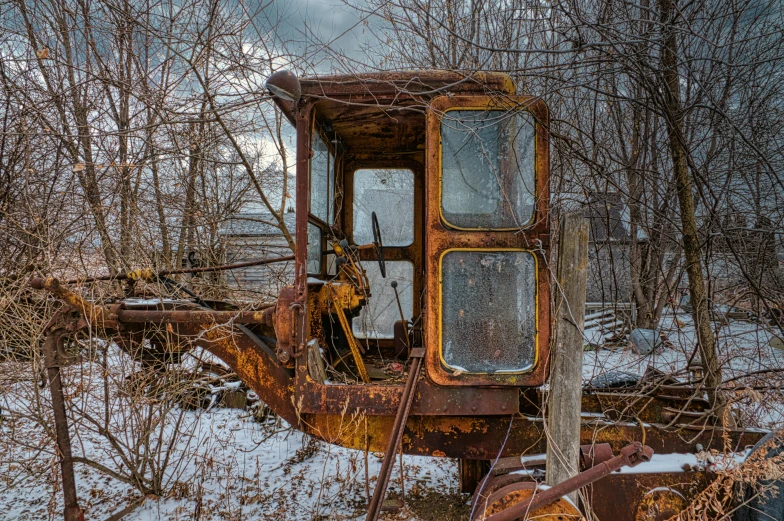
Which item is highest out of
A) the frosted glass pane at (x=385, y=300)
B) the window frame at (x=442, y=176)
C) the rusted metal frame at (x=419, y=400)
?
the window frame at (x=442, y=176)

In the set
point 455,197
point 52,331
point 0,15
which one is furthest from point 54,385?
point 0,15

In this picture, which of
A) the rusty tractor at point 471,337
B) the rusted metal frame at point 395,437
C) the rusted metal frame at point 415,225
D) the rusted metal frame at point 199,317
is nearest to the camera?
the rusted metal frame at point 395,437

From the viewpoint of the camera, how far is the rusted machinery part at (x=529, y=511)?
235cm

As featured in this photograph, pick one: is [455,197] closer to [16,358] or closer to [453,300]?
[453,300]

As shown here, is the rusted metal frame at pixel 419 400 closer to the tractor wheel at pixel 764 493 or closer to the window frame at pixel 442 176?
the window frame at pixel 442 176

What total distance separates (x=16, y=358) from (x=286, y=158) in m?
3.56

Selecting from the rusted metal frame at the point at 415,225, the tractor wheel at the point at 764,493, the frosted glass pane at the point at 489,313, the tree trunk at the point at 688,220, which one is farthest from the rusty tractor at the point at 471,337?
the rusted metal frame at the point at 415,225

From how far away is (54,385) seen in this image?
297 centimetres

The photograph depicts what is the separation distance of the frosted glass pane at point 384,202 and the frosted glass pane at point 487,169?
6.20 feet

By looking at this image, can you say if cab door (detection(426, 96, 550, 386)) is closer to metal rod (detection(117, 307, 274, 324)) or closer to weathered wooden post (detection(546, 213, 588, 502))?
weathered wooden post (detection(546, 213, 588, 502))

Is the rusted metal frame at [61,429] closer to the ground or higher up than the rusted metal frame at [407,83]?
closer to the ground

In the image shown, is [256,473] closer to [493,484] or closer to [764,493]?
[493,484]

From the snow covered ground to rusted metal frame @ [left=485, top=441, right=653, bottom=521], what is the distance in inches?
37.9

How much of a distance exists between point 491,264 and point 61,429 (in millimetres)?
2794
